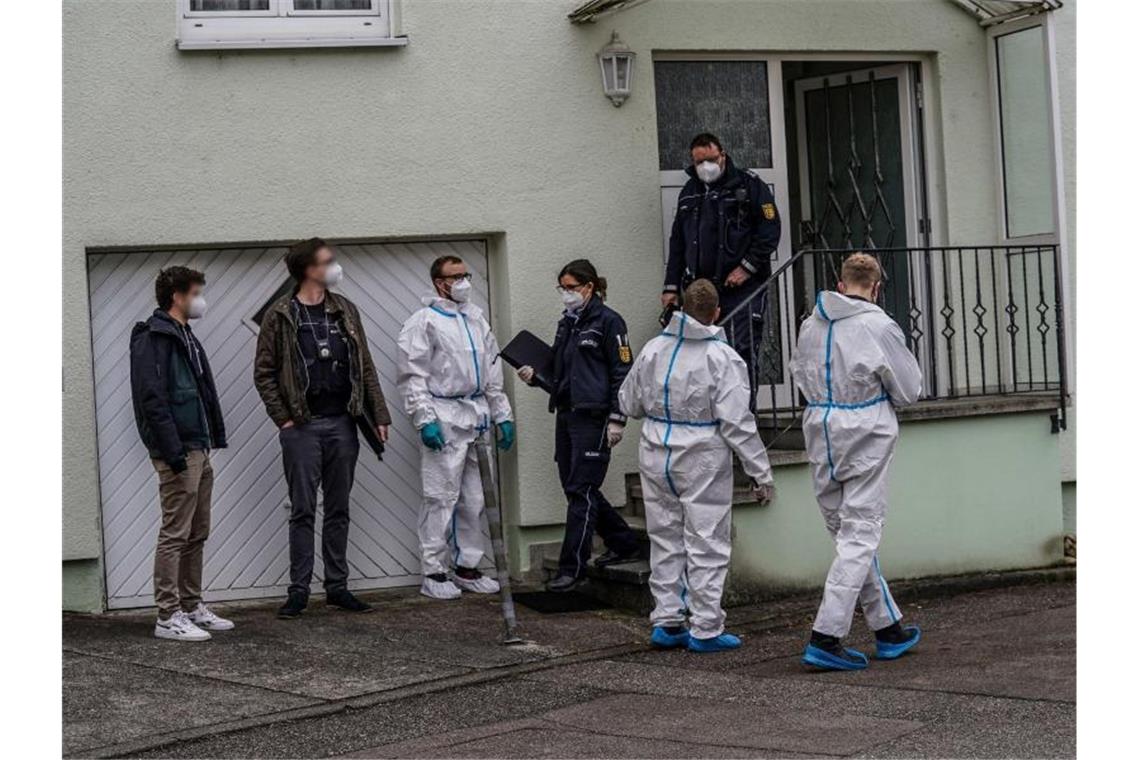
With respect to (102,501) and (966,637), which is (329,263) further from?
(966,637)

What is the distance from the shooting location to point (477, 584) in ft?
37.6

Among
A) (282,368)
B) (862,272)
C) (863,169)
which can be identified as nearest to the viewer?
(862,272)

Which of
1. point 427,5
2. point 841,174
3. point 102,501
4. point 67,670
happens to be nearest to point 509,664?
point 67,670

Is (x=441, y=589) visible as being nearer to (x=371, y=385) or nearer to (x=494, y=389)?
(x=494, y=389)

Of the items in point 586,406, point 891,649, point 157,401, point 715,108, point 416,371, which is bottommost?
point 891,649

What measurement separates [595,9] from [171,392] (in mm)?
3735

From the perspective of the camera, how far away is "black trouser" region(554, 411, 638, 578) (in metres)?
11.0

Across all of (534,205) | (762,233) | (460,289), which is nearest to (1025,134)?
(762,233)

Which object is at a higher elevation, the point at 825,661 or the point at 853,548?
the point at 853,548

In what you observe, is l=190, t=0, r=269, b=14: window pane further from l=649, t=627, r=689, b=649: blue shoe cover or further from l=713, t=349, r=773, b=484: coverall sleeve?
l=649, t=627, r=689, b=649: blue shoe cover

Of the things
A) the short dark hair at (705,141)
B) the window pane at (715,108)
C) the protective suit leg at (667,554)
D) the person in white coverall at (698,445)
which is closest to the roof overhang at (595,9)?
the window pane at (715,108)

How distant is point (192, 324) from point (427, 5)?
2.46 metres

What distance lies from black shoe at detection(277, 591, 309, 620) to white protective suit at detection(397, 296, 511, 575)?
0.96 metres

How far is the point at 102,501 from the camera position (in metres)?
11.1
